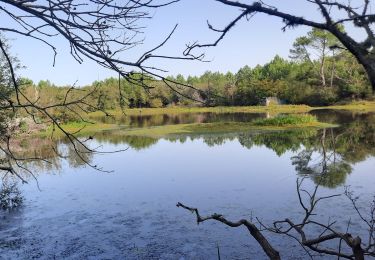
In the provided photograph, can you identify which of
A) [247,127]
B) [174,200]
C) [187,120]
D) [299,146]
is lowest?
[174,200]

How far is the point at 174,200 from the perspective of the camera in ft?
36.1

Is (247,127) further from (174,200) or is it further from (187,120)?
(174,200)

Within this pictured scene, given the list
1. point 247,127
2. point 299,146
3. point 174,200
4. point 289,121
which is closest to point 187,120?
point 247,127

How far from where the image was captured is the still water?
7.65m

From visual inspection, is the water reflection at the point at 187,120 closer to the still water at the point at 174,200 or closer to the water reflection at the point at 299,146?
the water reflection at the point at 299,146

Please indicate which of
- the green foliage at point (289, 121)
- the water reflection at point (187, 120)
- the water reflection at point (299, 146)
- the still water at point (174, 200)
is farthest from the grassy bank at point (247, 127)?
the still water at point (174, 200)

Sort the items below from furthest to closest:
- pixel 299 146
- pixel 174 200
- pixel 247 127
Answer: pixel 247 127 → pixel 299 146 → pixel 174 200

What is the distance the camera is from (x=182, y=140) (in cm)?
2461

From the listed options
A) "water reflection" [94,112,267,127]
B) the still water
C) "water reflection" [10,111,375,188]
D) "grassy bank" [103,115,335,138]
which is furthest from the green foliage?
the still water

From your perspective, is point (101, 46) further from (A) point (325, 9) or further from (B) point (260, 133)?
(B) point (260, 133)

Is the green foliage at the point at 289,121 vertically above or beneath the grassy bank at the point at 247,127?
above

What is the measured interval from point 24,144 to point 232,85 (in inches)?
1798

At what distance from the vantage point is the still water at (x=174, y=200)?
7648 mm

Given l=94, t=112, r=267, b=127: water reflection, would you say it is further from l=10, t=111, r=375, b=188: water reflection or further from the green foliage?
l=10, t=111, r=375, b=188: water reflection
